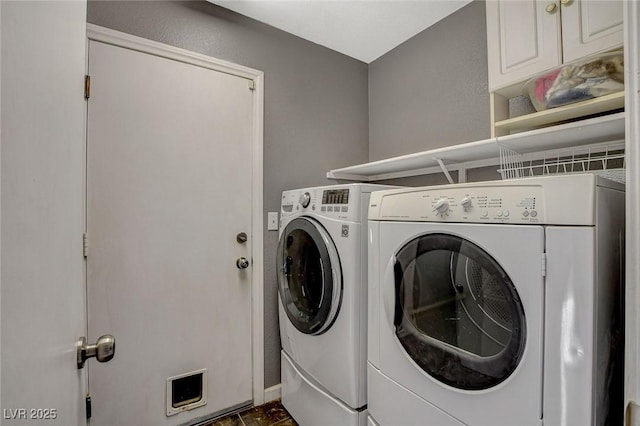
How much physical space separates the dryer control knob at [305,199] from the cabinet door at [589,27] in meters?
1.20

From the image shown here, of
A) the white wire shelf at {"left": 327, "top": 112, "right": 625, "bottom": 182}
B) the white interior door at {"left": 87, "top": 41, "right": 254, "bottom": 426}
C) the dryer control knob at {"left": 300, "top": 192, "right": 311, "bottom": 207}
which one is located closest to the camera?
the white wire shelf at {"left": 327, "top": 112, "right": 625, "bottom": 182}

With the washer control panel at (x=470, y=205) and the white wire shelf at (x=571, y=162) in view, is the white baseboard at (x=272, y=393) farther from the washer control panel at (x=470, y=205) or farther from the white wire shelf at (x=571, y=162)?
the white wire shelf at (x=571, y=162)

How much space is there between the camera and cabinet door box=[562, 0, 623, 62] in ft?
3.16

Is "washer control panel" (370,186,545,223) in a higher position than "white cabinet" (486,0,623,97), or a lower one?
lower

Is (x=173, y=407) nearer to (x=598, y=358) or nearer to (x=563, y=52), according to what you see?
(x=598, y=358)

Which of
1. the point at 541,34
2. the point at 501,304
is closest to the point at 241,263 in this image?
the point at 501,304

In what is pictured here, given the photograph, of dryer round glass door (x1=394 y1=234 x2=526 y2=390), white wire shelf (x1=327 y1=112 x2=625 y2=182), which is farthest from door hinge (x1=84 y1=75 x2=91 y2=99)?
dryer round glass door (x1=394 y1=234 x2=526 y2=390)

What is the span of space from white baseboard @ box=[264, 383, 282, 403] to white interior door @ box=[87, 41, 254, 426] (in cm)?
10

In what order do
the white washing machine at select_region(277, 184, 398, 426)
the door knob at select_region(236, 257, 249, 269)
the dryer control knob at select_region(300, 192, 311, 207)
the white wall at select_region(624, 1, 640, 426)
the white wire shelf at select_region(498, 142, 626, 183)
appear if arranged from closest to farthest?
the white wall at select_region(624, 1, 640, 426)
the white wire shelf at select_region(498, 142, 626, 183)
the white washing machine at select_region(277, 184, 398, 426)
the dryer control knob at select_region(300, 192, 311, 207)
the door knob at select_region(236, 257, 249, 269)

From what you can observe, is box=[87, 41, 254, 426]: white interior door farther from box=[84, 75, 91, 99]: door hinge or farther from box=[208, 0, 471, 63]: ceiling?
box=[208, 0, 471, 63]: ceiling

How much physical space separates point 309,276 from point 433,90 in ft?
4.98

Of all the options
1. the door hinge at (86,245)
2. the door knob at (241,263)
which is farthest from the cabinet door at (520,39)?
the door hinge at (86,245)

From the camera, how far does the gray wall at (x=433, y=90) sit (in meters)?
1.76

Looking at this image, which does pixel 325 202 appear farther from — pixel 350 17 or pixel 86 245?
pixel 350 17
